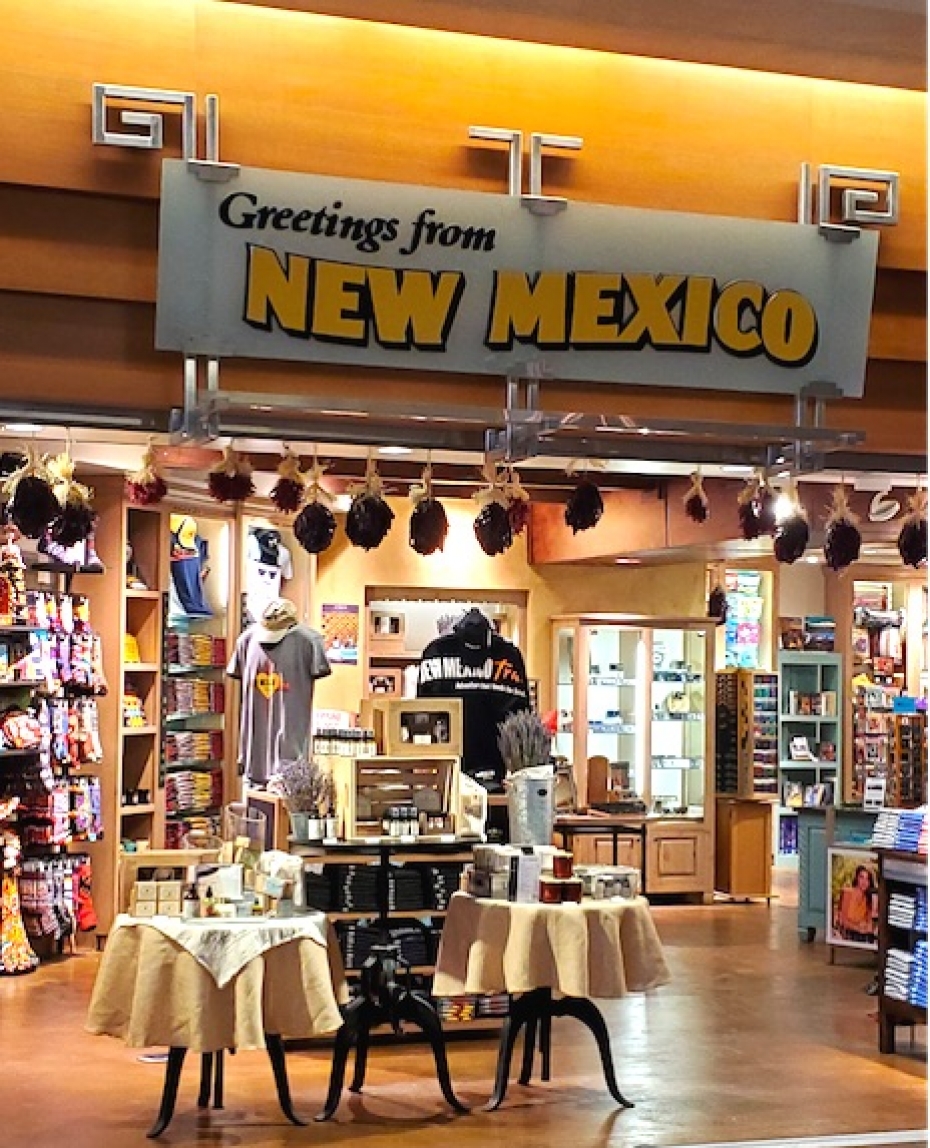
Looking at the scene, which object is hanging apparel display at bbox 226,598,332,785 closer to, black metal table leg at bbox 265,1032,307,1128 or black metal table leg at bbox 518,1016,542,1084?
black metal table leg at bbox 518,1016,542,1084

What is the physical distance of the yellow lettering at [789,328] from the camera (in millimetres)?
5086

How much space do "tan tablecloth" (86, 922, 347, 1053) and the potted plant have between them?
5.36 ft

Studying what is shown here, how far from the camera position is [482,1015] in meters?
8.65

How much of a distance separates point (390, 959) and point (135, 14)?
421 cm

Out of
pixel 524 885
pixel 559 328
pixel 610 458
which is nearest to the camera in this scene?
pixel 559 328

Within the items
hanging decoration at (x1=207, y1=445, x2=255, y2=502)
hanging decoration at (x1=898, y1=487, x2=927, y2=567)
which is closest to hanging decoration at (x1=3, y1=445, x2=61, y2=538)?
hanging decoration at (x1=207, y1=445, x2=255, y2=502)

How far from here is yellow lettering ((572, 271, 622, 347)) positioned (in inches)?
193

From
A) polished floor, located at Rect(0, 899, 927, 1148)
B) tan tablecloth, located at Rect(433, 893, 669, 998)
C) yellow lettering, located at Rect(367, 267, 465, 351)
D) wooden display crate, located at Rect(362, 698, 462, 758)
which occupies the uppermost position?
yellow lettering, located at Rect(367, 267, 465, 351)

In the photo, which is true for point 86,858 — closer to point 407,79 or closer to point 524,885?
point 524,885

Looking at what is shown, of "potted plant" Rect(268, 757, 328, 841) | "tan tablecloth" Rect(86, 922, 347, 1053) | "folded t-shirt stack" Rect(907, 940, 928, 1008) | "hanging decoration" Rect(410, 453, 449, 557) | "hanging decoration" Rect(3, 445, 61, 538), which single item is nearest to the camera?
"hanging decoration" Rect(3, 445, 61, 538)

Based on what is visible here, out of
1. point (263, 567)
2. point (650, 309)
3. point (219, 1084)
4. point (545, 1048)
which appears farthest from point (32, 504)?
point (263, 567)

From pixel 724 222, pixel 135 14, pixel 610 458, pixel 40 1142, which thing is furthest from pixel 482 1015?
pixel 135 14

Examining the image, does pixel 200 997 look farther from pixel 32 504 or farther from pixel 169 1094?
pixel 32 504

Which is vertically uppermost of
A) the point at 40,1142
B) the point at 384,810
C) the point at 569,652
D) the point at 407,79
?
the point at 407,79
